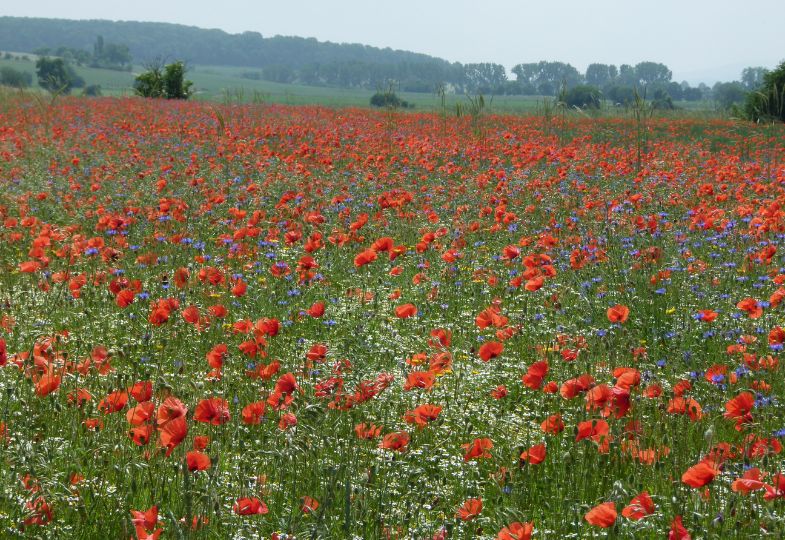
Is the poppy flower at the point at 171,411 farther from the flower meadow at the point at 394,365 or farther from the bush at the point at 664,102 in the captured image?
the bush at the point at 664,102

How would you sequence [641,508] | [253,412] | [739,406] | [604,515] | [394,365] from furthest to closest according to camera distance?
1. [394,365]
2. [253,412]
3. [739,406]
4. [641,508]
5. [604,515]

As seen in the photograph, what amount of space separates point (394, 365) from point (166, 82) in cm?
2742

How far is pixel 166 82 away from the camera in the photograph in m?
29.2

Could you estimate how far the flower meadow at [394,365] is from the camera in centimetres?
268

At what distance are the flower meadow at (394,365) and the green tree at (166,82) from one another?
19.0m

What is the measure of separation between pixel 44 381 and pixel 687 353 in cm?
308

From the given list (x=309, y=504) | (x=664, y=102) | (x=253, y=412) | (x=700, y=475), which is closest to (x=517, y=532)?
(x=700, y=475)

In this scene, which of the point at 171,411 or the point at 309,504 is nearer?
the point at 171,411

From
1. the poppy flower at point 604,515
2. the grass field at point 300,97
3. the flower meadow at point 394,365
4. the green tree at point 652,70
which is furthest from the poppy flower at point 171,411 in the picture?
the green tree at point 652,70

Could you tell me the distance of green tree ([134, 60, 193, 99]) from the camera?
90.9ft

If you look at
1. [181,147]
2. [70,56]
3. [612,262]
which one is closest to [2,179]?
[181,147]

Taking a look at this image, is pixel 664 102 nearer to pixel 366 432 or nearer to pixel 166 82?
pixel 166 82

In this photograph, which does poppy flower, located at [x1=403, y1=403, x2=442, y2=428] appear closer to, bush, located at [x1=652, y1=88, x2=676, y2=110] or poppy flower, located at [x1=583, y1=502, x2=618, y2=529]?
poppy flower, located at [x1=583, y1=502, x2=618, y2=529]

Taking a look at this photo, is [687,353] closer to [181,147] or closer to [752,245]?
[752,245]
